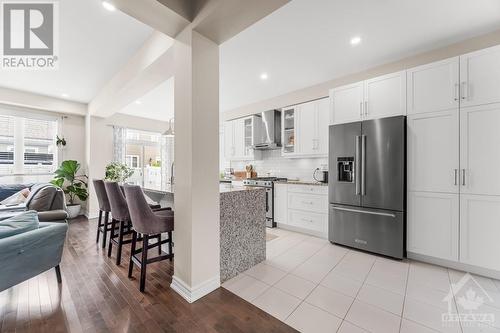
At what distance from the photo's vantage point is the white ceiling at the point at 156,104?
4.22m

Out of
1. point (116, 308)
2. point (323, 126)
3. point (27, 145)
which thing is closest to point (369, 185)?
point (323, 126)

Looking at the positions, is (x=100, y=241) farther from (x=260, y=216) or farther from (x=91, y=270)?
(x=260, y=216)

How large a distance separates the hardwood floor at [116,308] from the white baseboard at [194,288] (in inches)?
1.7

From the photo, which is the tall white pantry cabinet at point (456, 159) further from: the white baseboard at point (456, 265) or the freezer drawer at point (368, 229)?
the freezer drawer at point (368, 229)

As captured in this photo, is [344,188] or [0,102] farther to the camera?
[0,102]

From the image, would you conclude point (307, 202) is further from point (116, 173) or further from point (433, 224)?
point (116, 173)

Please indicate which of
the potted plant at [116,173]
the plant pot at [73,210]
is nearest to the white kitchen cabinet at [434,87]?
the potted plant at [116,173]

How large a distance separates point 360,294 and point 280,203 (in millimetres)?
2278

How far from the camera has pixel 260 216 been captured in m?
2.67

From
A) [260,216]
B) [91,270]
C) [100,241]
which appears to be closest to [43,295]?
[91,270]

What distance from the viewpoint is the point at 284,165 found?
15.7 ft

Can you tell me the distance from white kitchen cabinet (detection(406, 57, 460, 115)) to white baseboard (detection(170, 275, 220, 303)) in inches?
124

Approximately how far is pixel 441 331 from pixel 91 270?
11.1ft

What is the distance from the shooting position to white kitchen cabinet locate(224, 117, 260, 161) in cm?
514
